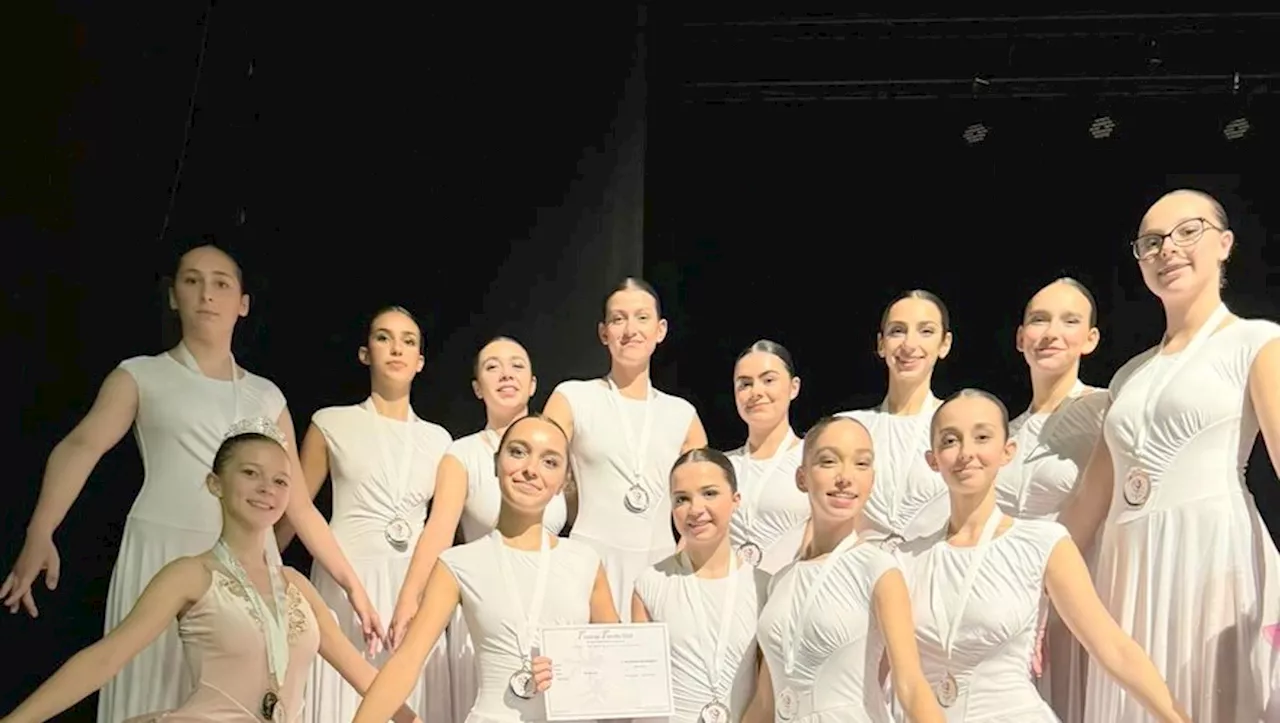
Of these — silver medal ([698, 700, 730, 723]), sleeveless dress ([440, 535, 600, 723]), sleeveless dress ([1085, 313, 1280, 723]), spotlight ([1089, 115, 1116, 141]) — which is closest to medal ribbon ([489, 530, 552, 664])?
sleeveless dress ([440, 535, 600, 723])

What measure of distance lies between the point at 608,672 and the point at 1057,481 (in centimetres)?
139

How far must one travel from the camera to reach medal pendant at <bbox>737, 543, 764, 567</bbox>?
14.1ft

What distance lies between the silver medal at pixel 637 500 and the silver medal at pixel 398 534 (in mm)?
685

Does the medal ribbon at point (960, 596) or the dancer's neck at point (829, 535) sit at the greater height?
the dancer's neck at point (829, 535)

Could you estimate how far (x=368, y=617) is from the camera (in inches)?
166

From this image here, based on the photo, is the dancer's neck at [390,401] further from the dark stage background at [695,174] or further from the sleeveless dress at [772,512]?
the sleeveless dress at [772,512]

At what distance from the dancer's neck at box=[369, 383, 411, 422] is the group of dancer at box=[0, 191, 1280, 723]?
11cm

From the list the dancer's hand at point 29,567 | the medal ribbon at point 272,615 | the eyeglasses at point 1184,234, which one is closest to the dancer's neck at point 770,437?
the eyeglasses at point 1184,234

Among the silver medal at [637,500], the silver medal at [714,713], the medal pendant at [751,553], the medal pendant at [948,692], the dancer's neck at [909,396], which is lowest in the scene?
the silver medal at [714,713]

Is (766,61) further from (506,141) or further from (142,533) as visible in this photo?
(142,533)

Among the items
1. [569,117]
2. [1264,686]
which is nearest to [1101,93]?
[569,117]

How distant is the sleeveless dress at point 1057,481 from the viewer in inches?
160

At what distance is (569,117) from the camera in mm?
5273

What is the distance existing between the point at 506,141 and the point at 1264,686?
9.99ft
